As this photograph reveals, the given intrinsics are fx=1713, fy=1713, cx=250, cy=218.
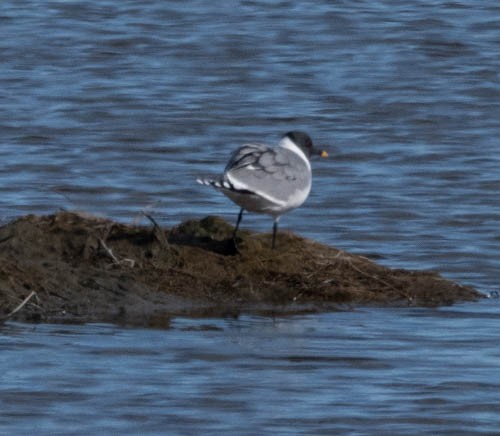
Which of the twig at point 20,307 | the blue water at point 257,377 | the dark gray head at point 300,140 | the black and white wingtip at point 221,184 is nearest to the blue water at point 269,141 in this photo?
the blue water at point 257,377

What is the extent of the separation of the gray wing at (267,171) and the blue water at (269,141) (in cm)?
83

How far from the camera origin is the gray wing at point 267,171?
32.4 ft

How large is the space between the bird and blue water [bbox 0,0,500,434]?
2.59ft

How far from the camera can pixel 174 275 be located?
997 cm

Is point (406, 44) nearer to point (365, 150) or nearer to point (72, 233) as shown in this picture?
point (365, 150)

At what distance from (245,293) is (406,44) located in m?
14.1

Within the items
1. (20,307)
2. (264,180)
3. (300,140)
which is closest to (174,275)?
(264,180)

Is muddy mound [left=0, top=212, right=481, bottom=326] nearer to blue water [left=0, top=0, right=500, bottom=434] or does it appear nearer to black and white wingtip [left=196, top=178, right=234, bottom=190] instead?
blue water [left=0, top=0, right=500, bottom=434]

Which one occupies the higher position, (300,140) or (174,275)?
(300,140)

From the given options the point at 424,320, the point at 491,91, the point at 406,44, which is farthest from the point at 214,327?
the point at 406,44

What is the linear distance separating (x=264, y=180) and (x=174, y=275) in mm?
762

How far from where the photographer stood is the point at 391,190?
580 inches

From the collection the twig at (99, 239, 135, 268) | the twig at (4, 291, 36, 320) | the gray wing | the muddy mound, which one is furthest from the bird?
the twig at (4, 291, 36, 320)

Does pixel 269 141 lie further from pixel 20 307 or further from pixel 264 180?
pixel 20 307
